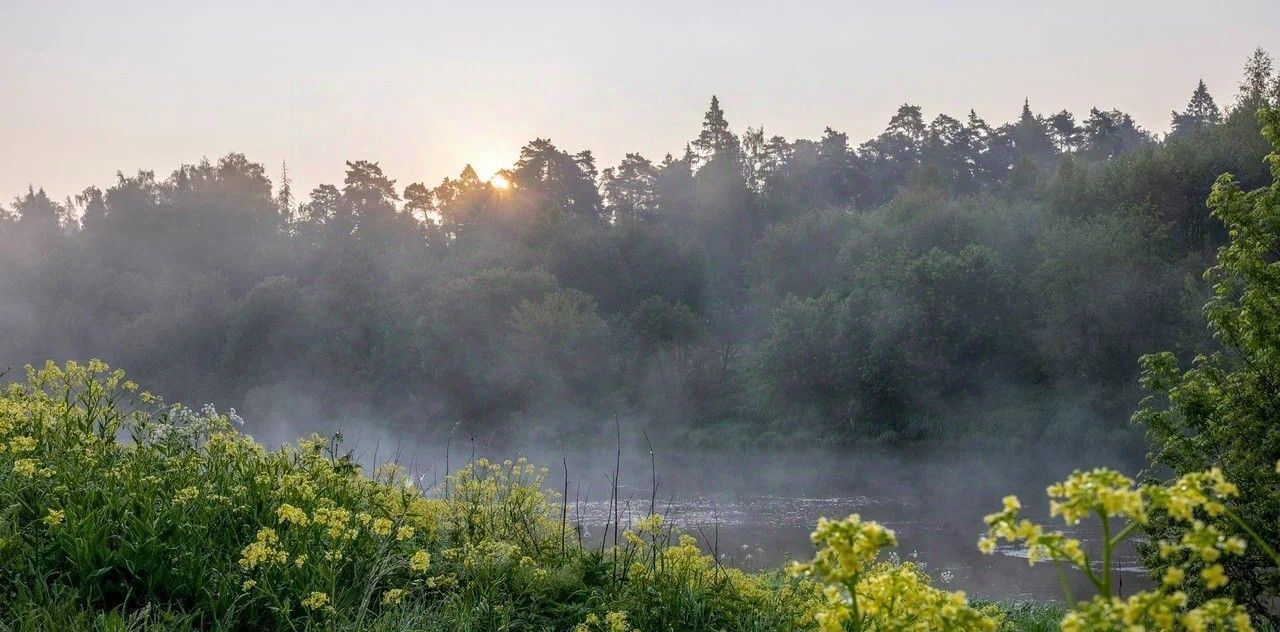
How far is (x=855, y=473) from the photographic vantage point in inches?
1432

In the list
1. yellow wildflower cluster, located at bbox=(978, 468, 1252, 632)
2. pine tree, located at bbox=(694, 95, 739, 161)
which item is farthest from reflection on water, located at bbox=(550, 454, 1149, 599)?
pine tree, located at bbox=(694, 95, 739, 161)

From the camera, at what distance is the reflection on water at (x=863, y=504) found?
63.8 ft

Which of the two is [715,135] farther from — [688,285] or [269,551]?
[269,551]

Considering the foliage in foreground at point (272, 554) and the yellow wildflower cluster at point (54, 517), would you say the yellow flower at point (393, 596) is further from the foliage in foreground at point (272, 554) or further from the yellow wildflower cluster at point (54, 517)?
the yellow wildflower cluster at point (54, 517)

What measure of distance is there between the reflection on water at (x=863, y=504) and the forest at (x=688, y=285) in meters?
3.67

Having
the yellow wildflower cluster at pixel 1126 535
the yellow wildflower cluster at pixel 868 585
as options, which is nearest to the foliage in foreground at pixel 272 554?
the yellow wildflower cluster at pixel 868 585

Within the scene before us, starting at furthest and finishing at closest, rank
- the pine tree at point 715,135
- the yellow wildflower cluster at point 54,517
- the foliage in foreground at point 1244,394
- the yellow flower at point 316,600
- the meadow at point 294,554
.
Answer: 1. the pine tree at point 715,135
2. the foliage in foreground at point 1244,394
3. the yellow wildflower cluster at point 54,517
4. the meadow at point 294,554
5. the yellow flower at point 316,600

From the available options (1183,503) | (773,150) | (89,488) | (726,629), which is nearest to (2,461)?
(89,488)

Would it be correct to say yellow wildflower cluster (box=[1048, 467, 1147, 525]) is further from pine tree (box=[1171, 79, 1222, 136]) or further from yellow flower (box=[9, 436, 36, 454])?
pine tree (box=[1171, 79, 1222, 136])

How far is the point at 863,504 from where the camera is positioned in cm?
2964

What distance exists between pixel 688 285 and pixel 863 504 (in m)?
28.5

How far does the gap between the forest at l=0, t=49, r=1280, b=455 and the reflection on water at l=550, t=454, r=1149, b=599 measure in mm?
3666

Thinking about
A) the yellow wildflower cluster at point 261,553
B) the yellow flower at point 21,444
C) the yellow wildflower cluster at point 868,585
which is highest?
the yellow wildflower cluster at point 868,585

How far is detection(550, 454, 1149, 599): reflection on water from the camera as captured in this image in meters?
19.4
